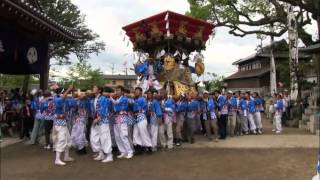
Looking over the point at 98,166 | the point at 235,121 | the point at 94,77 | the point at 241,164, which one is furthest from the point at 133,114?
the point at 94,77

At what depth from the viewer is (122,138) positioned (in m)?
11.4

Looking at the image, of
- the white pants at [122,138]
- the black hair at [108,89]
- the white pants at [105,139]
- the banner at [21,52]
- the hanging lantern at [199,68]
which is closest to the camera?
the white pants at [105,139]

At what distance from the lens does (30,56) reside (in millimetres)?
15852

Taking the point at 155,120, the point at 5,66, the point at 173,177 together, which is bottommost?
the point at 173,177

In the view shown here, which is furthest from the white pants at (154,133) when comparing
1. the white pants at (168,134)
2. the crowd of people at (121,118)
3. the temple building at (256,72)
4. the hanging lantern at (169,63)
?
the temple building at (256,72)

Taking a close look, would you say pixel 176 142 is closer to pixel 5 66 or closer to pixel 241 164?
pixel 241 164

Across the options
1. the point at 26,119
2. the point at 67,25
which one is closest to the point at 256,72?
the point at 67,25

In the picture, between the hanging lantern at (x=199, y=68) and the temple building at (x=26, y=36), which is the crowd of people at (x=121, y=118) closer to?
the temple building at (x=26, y=36)

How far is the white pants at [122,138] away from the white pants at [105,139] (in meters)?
0.39

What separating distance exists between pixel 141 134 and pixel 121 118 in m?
0.78

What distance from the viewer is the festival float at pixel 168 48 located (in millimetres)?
17078

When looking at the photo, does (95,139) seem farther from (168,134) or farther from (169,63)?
(169,63)

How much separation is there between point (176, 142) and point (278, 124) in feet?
19.3

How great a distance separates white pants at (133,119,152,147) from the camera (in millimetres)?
→ 11773
